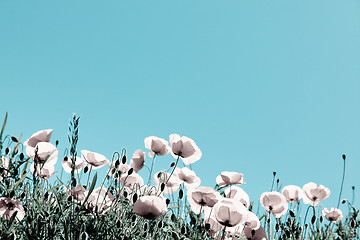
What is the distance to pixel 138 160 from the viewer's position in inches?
98.0

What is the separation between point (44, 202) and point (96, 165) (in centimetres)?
36

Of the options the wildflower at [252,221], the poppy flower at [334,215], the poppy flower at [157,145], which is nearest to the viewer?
the wildflower at [252,221]

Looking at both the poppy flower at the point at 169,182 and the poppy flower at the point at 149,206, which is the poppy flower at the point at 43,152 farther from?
the poppy flower at the point at 169,182

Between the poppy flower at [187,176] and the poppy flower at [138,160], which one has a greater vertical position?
the poppy flower at [138,160]

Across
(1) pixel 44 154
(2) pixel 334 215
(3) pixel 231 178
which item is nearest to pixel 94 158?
(1) pixel 44 154

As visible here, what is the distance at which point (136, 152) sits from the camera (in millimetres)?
2512

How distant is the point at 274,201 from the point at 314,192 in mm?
711

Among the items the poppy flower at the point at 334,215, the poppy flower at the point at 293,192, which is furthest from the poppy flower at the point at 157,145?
the poppy flower at the point at 334,215

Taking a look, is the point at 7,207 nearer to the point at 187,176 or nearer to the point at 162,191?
the point at 162,191

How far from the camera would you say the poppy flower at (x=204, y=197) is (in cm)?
200

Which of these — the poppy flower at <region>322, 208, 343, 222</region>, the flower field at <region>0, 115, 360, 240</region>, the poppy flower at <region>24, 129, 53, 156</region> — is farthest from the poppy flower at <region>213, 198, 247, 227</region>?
the poppy flower at <region>322, 208, 343, 222</region>

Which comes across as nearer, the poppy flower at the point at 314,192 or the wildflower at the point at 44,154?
the wildflower at the point at 44,154

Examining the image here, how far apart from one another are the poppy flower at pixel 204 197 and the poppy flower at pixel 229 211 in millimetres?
241

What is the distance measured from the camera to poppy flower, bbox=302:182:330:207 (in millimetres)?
2875
